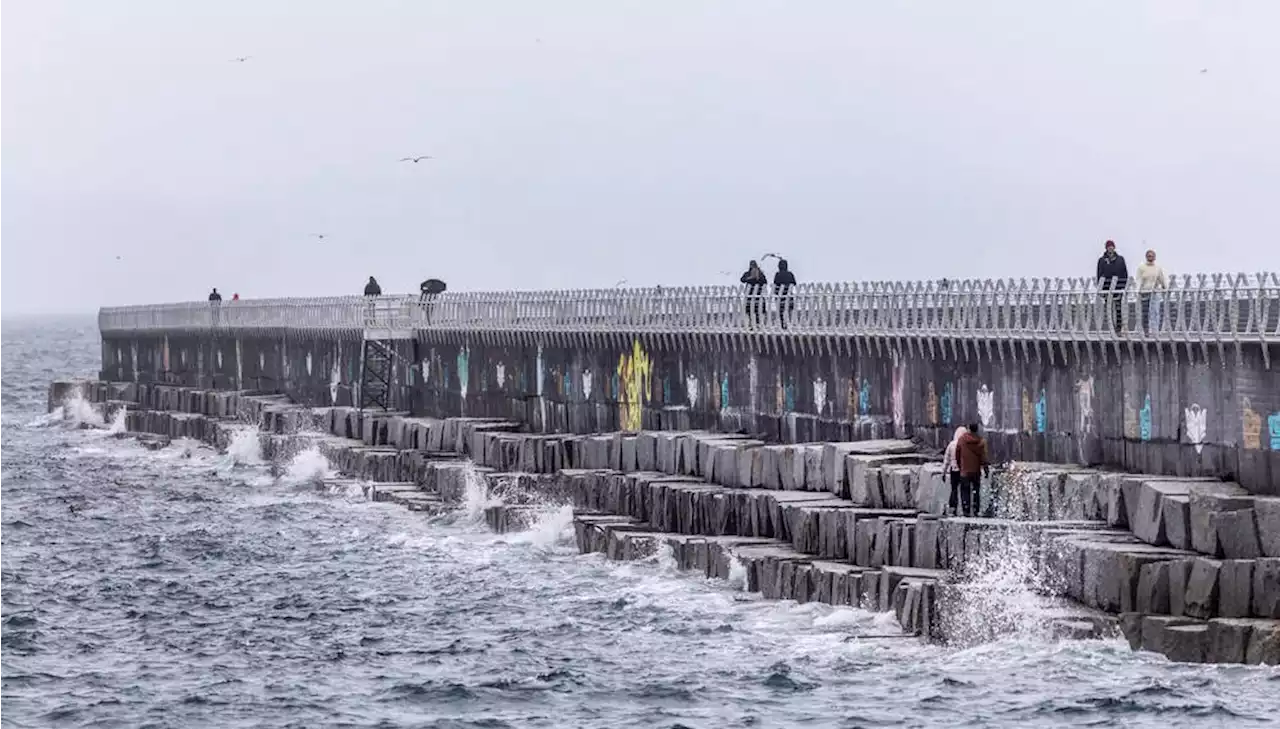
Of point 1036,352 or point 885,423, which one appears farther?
point 885,423

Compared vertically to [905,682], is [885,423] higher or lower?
higher

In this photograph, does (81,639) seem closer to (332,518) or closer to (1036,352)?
(1036,352)

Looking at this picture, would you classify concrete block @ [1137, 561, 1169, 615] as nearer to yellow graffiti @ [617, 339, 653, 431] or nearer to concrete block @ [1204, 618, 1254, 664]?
concrete block @ [1204, 618, 1254, 664]

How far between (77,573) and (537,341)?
2030 centimetres

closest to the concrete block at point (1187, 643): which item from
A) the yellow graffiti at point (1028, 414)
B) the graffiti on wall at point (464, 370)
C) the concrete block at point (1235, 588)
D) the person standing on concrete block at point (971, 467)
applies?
the concrete block at point (1235, 588)

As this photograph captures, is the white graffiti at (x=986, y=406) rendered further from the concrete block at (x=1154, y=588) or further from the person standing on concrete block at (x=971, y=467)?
the concrete block at (x=1154, y=588)

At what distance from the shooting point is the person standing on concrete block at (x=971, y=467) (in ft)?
109

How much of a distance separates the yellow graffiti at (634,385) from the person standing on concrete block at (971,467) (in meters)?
21.3

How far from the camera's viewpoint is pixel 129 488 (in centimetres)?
6303

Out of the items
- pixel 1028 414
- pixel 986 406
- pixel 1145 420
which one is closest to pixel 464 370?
pixel 986 406

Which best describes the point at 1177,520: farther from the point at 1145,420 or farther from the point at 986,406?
the point at 986,406

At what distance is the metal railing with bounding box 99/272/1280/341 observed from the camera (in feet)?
109

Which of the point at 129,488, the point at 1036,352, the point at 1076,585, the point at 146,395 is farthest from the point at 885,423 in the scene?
the point at 146,395

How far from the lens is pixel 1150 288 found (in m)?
34.6
